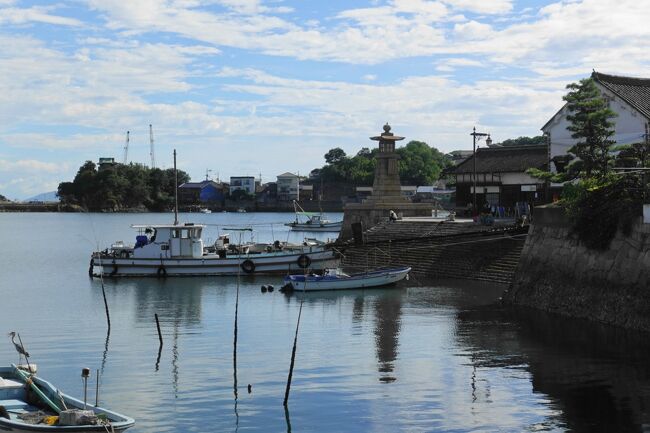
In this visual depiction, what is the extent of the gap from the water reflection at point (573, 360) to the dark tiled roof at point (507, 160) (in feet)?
93.5

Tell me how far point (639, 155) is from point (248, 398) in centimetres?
2507

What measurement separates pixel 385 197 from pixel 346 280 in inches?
898

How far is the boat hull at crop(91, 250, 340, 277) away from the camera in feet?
187

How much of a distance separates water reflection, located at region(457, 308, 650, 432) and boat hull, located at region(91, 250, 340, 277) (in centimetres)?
2010

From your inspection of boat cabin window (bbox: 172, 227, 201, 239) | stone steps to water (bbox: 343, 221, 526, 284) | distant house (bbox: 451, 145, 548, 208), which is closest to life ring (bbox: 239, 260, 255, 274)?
boat cabin window (bbox: 172, 227, 201, 239)

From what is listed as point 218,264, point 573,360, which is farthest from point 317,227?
point 573,360

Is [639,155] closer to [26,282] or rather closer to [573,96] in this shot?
[573,96]

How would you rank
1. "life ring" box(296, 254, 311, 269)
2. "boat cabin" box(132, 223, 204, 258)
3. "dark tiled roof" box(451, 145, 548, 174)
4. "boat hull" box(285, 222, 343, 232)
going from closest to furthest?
"life ring" box(296, 254, 311, 269) → "boat cabin" box(132, 223, 204, 258) → "dark tiled roof" box(451, 145, 548, 174) → "boat hull" box(285, 222, 343, 232)

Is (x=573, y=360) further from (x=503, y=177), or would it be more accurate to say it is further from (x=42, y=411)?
(x=503, y=177)

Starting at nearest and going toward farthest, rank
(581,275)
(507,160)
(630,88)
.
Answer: (581,275) < (630,88) < (507,160)

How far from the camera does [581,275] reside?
35125 millimetres

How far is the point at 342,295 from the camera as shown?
4722 cm

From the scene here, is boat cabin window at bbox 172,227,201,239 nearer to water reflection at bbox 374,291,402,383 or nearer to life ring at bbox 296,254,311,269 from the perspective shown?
life ring at bbox 296,254,311,269

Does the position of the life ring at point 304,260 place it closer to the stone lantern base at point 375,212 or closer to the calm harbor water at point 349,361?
the calm harbor water at point 349,361
